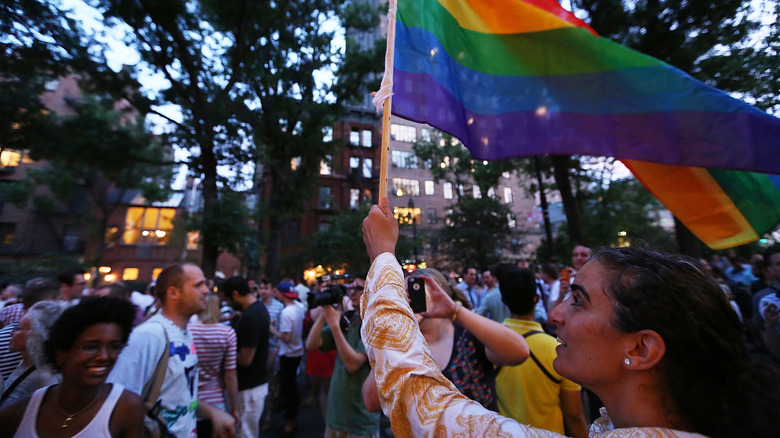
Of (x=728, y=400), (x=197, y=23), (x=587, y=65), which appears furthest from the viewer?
(x=197, y=23)

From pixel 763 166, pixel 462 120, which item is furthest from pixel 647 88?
pixel 462 120

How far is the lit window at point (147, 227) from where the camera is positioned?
3089 centimetres

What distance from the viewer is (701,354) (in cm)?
101

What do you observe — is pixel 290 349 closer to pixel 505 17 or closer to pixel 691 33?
pixel 505 17

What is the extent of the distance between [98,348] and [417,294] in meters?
1.89

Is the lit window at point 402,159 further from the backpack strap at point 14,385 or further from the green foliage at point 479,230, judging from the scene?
the backpack strap at point 14,385

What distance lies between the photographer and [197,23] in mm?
12078

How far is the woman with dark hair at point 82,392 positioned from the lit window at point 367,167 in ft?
109

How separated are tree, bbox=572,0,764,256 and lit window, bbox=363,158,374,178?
26.5 m

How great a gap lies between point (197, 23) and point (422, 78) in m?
12.9

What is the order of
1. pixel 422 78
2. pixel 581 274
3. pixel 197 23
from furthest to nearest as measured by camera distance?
pixel 197 23, pixel 422 78, pixel 581 274

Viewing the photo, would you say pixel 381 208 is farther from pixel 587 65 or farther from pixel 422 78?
pixel 587 65

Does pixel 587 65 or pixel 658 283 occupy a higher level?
pixel 587 65

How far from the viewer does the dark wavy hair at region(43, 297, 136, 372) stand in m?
2.09
